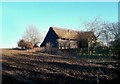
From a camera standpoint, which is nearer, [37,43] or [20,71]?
[20,71]

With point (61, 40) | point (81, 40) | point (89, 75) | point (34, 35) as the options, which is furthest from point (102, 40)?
point (89, 75)

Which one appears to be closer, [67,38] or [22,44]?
[22,44]

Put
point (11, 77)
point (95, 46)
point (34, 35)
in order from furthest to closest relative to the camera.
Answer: point (34, 35) → point (95, 46) → point (11, 77)

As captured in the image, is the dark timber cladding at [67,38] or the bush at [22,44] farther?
the dark timber cladding at [67,38]

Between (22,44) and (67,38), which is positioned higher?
(67,38)

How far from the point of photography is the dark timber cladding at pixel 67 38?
37537 millimetres

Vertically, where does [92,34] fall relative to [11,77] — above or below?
above

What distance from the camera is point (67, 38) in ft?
144

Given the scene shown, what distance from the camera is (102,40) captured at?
3731cm

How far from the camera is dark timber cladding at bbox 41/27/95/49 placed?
37.5 meters

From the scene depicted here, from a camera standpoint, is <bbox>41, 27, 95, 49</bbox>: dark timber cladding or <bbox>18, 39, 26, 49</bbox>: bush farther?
<bbox>41, 27, 95, 49</bbox>: dark timber cladding

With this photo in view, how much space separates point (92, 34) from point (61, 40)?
7359 millimetres

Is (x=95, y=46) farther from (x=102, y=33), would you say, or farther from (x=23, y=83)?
(x=23, y=83)

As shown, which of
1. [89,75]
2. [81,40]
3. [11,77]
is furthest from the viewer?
[81,40]
